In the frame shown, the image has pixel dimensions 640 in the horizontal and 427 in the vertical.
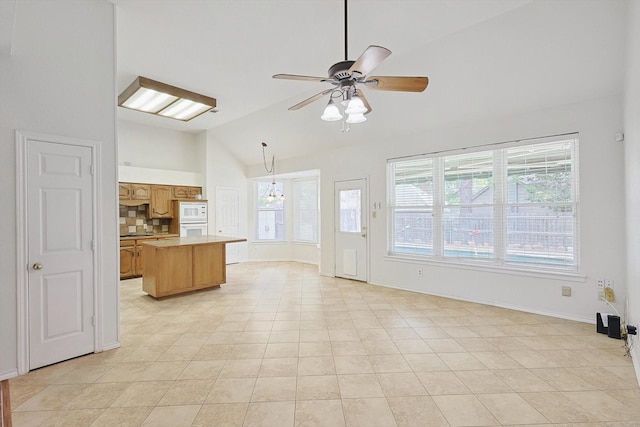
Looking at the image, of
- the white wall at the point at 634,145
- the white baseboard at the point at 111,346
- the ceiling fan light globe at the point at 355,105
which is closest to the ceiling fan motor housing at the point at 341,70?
the ceiling fan light globe at the point at 355,105

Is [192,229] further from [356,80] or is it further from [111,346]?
[356,80]

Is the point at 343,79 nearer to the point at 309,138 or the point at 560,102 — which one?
the point at 560,102

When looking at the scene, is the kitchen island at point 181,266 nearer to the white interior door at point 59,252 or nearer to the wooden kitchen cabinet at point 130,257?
the wooden kitchen cabinet at point 130,257

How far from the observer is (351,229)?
608 cm

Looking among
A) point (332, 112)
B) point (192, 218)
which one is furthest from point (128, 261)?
point (332, 112)

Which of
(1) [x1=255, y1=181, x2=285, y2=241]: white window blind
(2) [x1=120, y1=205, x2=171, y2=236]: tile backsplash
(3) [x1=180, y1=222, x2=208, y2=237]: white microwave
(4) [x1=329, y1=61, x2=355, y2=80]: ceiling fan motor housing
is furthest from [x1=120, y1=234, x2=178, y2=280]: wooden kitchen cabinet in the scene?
(4) [x1=329, y1=61, x2=355, y2=80]: ceiling fan motor housing

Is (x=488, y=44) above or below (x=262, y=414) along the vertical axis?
above

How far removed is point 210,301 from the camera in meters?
4.69

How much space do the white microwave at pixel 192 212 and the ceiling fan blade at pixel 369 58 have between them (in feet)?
19.5

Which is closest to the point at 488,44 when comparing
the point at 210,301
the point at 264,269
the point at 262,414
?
the point at 262,414

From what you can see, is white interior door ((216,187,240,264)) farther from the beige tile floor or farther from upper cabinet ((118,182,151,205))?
the beige tile floor

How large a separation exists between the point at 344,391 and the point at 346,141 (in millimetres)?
4577

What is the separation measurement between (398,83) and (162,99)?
13.6 ft

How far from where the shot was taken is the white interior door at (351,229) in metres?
5.82
